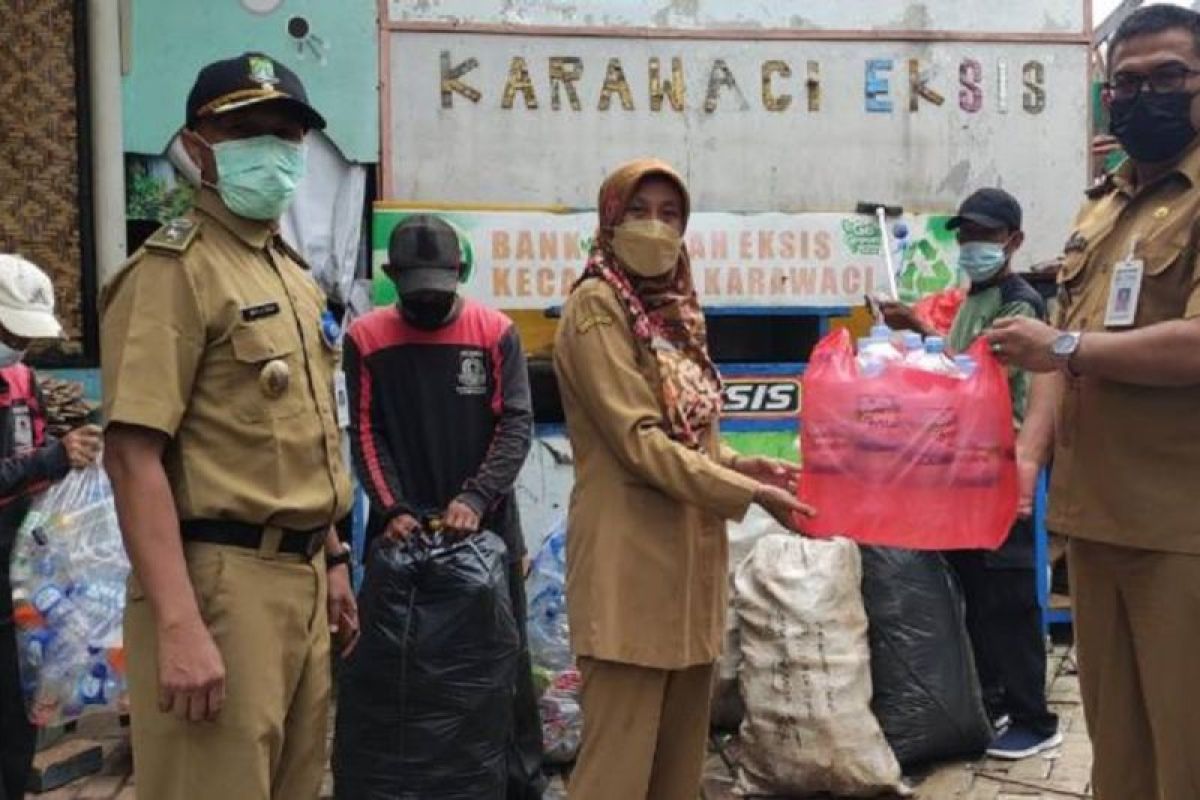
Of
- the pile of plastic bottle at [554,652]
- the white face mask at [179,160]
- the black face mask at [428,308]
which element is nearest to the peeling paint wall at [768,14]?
the white face mask at [179,160]

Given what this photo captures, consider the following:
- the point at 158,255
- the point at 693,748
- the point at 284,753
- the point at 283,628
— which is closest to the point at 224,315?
the point at 158,255

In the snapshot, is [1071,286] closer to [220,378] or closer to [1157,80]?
[1157,80]

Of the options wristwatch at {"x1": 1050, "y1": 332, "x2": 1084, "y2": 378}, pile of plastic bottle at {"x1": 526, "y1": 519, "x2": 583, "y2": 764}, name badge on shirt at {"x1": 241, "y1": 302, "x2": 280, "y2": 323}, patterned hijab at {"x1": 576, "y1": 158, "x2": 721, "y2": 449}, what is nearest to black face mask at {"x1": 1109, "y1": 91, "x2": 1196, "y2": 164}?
wristwatch at {"x1": 1050, "y1": 332, "x2": 1084, "y2": 378}

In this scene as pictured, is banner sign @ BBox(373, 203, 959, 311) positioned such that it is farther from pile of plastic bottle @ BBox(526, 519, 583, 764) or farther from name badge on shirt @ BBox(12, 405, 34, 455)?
name badge on shirt @ BBox(12, 405, 34, 455)

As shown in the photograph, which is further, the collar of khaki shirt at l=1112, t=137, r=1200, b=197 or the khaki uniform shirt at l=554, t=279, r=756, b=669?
the khaki uniform shirt at l=554, t=279, r=756, b=669

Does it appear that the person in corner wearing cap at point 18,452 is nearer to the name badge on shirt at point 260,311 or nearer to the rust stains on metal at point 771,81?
the name badge on shirt at point 260,311

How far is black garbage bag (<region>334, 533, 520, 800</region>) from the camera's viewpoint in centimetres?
359

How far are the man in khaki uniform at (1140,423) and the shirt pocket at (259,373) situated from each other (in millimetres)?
1477

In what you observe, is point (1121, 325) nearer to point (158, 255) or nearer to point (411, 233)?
point (158, 255)

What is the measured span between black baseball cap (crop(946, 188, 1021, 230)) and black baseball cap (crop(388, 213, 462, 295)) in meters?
1.87

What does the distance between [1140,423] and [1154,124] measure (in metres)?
0.63

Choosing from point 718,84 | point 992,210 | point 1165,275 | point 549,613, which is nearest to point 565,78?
point 718,84

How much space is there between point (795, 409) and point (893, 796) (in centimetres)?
183

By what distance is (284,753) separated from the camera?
2.44m
